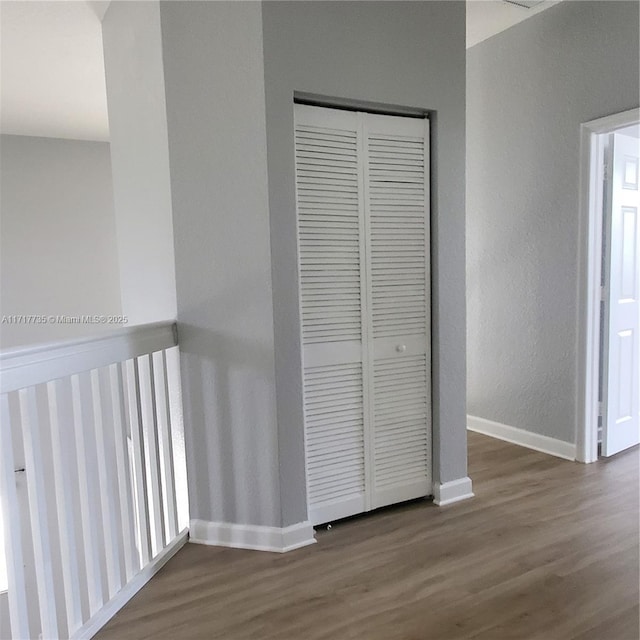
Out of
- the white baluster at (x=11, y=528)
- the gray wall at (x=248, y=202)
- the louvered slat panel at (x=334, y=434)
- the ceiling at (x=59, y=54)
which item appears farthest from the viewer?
the ceiling at (x=59, y=54)

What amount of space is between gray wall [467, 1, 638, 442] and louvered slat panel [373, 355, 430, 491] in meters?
1.10

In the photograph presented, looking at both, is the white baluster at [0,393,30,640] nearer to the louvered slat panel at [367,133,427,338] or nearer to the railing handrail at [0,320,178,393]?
the railing handrail at [0,320,178,393]

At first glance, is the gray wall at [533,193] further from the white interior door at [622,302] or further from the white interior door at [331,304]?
the white interior door at [331,304]

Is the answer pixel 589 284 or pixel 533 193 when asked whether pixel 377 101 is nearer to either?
pixel 533 193

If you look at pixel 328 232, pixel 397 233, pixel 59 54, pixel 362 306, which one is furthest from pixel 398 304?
pixel 59 54

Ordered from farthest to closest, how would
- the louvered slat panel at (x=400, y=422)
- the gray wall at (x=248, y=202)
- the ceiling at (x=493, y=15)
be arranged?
Result: 1. the ceiling at (x=493, y=15)
2. the louvered slat panel at (x=400, y=422)
3. the gray wall at (x=248, y=202)

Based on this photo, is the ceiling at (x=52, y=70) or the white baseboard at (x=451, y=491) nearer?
the white baseboard at (x=451, y=491)

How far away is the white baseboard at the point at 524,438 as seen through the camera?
3185 millimetres

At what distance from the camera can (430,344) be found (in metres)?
2.61

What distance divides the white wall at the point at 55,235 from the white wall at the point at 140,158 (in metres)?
2.75

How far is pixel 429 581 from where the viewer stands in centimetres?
198

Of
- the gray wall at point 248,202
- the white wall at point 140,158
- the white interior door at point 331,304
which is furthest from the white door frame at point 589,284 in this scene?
the white wall at point 140,158

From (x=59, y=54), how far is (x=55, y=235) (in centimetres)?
237

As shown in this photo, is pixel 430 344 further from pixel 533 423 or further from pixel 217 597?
pixel 217 597
